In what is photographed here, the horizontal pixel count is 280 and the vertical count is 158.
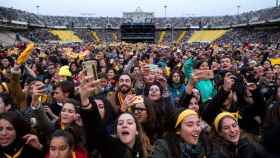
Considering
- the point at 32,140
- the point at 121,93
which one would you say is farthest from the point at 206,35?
the point at 32,140

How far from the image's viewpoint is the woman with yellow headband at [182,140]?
15.5 ft

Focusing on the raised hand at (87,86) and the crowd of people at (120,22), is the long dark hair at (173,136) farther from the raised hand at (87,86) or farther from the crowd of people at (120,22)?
the crowd of people at (120,22)

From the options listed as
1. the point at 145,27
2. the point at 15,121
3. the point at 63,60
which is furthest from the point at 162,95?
the point at 145,27

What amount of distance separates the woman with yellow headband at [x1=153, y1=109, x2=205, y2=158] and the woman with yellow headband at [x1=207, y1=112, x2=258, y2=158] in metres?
0.21

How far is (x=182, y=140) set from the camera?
16.1 ft

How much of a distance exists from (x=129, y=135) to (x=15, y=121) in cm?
117

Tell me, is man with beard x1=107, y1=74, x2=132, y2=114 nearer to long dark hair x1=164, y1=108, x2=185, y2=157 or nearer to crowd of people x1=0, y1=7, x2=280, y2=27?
long dark hair x1=164, y1=108, x2=185, y2=157

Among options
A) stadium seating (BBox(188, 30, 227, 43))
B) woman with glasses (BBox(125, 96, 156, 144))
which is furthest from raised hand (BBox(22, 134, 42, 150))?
stadium seating (BBox(188, 30, 227, 43))

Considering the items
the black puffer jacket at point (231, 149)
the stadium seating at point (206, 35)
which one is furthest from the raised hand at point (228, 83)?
the stadium seating at point (206, 35)

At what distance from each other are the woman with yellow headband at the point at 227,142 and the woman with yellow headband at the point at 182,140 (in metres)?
0.21

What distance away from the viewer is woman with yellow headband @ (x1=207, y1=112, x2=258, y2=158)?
5094 mm

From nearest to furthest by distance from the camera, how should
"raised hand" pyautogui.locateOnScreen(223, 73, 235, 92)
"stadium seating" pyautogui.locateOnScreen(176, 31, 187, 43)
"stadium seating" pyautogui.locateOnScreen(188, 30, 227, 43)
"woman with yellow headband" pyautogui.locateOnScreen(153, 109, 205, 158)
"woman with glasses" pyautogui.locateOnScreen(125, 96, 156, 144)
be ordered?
"woman with yellow headband" pyautogui.locateOnScreen(153, 109, 205, 158), "woman with glasses" pyautogui.locateOnScreen(125, 96, 156, 144), "raised hand" pyautogui.locateOnScreen(223, 73, 235, 92), "stadium seating" pyautogui.locateOnScreen(188, 30, 227, 43), "stadium seating" pyautogui.locateOnScreen(176, 31, 187, 43)

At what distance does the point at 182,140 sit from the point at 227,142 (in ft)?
2.29

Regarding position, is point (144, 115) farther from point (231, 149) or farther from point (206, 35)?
point (206, 35)
